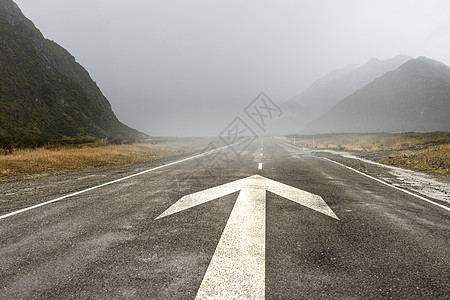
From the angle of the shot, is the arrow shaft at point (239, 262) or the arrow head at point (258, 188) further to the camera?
the arrow head at point (258, 188)

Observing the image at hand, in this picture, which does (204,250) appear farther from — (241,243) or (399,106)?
(399,106)

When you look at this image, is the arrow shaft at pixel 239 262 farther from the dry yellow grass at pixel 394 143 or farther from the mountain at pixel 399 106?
the mountain at pixel 399 106

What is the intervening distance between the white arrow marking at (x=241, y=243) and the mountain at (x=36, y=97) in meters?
34.8

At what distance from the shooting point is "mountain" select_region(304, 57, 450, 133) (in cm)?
9544

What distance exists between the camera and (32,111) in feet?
133

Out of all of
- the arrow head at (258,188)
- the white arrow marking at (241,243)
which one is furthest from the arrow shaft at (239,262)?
the arrow head at (258,188)

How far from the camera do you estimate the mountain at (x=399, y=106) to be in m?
95.4

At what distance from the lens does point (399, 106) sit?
107750 millimetres

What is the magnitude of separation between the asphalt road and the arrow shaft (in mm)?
36

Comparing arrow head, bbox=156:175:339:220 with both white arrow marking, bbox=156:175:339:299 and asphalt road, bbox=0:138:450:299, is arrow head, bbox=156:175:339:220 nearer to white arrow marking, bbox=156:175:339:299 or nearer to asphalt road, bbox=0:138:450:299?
white arrow marking, bbox=156:175:339:299

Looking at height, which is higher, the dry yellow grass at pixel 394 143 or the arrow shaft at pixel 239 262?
the dry yellow grass at pixel 394 143

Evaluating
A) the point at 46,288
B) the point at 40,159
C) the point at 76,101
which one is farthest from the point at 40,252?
the point at 76,101

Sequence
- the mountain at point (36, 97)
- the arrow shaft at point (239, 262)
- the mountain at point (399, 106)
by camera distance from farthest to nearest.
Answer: the mountain at point (399, 106), the mountain at point (36, 97), the arrow shaft at point (239, 262)

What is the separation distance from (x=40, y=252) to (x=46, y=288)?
2.45 ft
